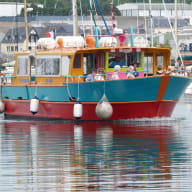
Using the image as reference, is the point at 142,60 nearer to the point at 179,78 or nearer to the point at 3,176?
the point at 179,78

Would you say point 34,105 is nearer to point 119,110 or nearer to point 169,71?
point 119,110

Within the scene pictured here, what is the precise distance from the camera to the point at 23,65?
1431 inches

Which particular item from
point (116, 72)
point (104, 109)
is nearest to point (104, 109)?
point (104, 109)

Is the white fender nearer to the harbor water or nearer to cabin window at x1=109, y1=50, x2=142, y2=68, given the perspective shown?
the harbor water

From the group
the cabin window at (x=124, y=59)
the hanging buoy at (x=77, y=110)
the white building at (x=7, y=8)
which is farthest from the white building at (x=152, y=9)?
the hanging buoy at (x=77, y=110)

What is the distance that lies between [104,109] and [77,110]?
1.39 metres

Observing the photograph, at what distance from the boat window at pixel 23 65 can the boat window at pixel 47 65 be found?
2.66 feet

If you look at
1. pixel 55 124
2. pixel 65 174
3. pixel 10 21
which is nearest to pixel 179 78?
pixel 55 124

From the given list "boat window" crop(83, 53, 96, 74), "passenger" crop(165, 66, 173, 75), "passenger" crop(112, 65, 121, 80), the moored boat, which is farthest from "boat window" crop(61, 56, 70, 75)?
"passenger" crop(165, 66, 173, 75)

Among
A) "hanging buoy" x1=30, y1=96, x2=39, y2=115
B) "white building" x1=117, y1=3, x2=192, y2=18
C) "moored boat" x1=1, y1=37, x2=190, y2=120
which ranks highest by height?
"moored boat" x1=1, y1=37, x2=190, y2=120

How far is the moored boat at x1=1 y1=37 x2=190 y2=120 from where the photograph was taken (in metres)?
31.3

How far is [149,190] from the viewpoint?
55.4 ft

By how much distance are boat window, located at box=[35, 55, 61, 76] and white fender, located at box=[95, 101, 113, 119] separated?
123 inches

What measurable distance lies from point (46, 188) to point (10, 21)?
138 m
